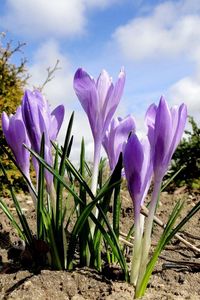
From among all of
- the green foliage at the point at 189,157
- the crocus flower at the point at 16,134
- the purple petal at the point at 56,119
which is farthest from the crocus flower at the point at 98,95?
the green foliage at the point at 189,157

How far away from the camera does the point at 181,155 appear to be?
21.6 feet

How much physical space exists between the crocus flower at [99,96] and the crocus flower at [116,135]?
0.06 m

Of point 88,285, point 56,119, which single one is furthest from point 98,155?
point 88,285

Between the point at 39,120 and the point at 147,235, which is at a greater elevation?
the point at 39,120

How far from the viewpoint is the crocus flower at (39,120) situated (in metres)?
1.67

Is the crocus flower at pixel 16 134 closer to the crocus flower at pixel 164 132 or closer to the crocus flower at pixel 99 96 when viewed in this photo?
the crocus flower at pixel 99 96

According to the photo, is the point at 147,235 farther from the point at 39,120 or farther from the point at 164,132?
the point at 39,120

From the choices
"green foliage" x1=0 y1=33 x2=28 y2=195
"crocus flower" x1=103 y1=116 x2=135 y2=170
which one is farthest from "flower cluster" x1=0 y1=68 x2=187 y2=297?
"green foliage" x1=0 y1=33 x2=28 y2=195

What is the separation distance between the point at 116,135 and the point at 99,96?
0.18 meters

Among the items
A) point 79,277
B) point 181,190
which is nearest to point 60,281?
point 79,277

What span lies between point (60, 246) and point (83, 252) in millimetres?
96

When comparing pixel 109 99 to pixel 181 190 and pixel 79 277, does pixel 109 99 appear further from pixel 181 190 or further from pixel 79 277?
pixel 181 190

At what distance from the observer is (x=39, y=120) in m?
1.69

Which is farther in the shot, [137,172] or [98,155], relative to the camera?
[98,155]
